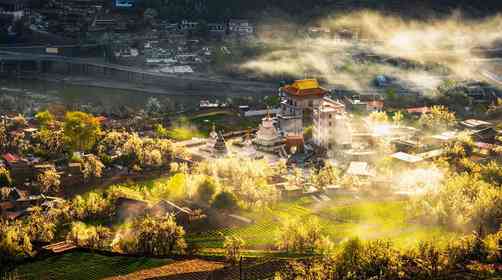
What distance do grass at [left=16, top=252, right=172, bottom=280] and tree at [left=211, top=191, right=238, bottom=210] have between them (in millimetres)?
5822

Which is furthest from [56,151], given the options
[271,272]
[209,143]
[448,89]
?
[448,89]

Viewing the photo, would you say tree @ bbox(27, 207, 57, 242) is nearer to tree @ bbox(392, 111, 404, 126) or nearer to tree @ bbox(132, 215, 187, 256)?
tree @ bbox(132, 215, 187, 256)

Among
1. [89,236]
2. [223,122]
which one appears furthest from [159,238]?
[223,122]

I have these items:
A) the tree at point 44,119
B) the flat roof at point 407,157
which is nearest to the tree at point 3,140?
the tree at point 44,119

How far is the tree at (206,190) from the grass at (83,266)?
20.6 feet

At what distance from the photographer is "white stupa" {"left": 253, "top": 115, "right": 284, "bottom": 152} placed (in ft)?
147

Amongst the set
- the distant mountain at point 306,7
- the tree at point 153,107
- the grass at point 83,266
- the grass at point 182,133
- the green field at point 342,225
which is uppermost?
the distant mountain at point 306,7

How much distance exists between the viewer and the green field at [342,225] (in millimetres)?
30320

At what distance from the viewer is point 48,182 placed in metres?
36.4

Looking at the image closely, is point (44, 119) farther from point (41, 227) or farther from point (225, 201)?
point (225, 201)

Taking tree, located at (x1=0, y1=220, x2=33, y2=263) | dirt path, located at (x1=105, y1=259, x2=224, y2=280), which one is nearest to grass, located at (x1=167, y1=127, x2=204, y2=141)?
tree, located at (x1=0, y1=220, x2=33, y2=263)

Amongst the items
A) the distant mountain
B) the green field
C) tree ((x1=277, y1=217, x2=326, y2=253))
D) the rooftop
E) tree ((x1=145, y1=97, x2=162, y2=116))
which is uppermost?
the distant mountain

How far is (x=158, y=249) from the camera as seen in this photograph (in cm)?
2908

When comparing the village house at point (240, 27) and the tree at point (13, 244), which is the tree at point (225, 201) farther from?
the village house at point (240, 27)
